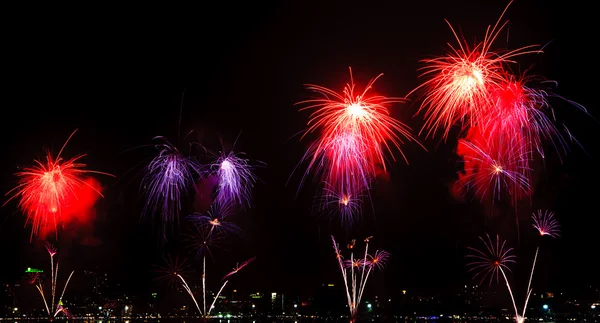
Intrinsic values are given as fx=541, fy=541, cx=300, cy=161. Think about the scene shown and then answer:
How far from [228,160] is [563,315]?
159 m

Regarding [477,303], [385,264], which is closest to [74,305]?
[385,264]

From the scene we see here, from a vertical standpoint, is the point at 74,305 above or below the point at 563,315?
above

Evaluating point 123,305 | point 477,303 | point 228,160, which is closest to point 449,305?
point 477,303

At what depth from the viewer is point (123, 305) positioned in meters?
162

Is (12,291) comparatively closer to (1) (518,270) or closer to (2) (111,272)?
(2) (111,272)

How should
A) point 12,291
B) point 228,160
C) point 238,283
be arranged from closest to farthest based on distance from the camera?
point 228,160 → point 12,291 → point 238,283

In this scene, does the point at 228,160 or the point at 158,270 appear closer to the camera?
the point at 228,160

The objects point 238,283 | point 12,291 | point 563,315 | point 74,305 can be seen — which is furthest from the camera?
point 74,305

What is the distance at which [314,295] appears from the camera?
15350 cm

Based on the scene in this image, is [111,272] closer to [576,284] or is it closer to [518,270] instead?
[518,270]

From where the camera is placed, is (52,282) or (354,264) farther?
(52,282)

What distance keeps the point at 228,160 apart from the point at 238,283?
12232 centimetres

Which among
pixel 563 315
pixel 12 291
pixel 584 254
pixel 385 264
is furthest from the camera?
pixel 563 315

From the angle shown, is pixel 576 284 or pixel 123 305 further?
pixel 123 305
